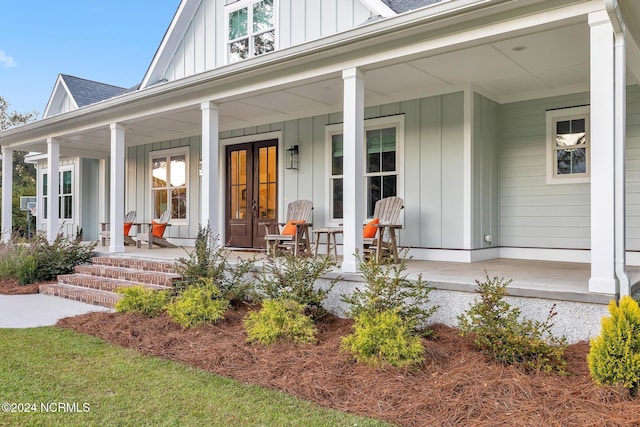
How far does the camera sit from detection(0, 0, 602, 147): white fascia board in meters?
3.91

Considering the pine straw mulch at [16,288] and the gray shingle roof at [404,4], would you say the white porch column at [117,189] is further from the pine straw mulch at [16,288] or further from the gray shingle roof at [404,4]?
the gray shingle roof at [404,4]

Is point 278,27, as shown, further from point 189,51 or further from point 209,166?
point 209,166

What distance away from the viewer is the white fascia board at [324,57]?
12.8 feet

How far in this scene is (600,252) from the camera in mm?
3439

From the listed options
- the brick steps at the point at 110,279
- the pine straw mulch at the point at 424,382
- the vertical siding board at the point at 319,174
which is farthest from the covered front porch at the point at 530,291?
the vertical siding board at the point at 319,174

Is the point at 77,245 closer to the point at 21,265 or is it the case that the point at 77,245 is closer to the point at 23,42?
the point at 21,265

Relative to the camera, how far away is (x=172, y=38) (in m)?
9.05

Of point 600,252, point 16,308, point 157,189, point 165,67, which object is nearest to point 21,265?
point 16,308

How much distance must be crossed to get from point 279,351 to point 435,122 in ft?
12.8

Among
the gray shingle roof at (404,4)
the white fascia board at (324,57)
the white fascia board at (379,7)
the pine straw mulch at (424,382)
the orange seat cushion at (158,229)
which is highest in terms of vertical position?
the gray shingle roof at (404,4)

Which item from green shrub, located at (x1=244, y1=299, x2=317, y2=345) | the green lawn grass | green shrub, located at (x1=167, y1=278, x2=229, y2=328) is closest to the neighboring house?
green shrub, located at (x1=244, y1=299, x2=317, y2=345)

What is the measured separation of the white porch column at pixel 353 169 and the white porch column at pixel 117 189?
436 cm

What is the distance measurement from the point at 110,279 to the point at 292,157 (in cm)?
321

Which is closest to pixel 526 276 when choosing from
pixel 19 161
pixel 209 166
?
pixel 209 166
